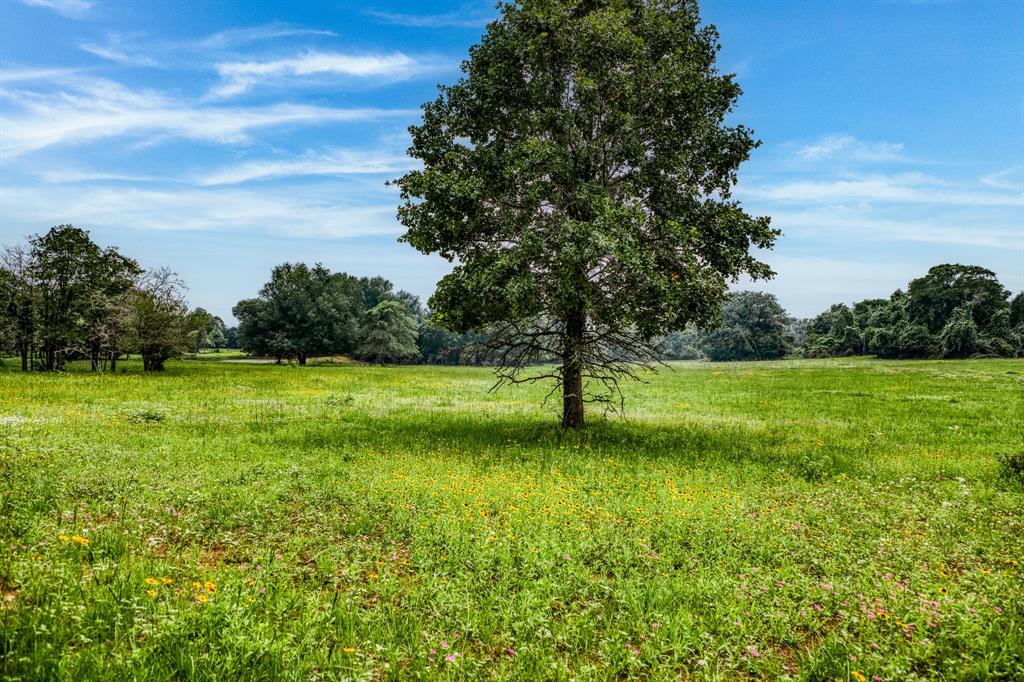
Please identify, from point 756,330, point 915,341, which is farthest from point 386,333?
point 915,341

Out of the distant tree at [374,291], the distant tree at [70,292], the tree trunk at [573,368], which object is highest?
the distant tree at [374,291]

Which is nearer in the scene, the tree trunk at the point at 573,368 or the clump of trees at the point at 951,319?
the tree trunk at the point at 573,368

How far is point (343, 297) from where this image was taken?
2781 inches

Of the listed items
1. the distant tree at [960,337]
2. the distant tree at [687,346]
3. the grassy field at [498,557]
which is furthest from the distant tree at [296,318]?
the distant tree at [687,346]

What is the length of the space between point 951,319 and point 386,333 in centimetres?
8284

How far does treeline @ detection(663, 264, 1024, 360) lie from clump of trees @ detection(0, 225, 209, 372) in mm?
50802

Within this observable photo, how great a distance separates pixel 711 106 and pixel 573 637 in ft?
50.7

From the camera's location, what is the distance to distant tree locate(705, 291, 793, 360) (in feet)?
337

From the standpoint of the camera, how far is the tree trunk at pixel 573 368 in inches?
588

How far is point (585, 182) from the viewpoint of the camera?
13977 mm

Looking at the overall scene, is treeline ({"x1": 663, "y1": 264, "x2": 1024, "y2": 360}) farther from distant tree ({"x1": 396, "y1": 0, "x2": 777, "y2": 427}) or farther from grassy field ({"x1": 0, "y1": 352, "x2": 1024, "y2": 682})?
grassy field ({"x1": 0, "y1": 352, "x2": 1024, "y2": 682})

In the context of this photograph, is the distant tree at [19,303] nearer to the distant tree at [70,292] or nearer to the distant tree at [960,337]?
the distant tree at [70,292]

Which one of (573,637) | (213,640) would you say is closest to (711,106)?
(573,637)

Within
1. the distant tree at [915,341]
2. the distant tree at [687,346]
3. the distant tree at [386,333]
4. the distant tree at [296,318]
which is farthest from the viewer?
the distant tree at [687,346]
